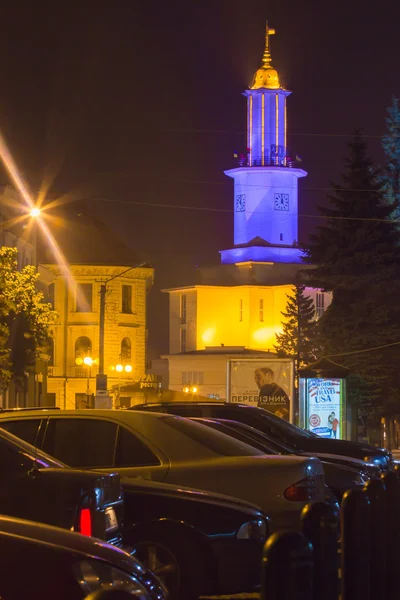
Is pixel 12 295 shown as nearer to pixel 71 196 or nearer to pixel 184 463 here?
pixel 184 463

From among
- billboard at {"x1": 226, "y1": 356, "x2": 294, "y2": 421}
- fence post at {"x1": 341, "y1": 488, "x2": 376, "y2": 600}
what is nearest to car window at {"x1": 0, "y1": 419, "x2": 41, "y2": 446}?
fence post at {"x1": 341, "y1": 488, "x2": 376, "y2": 600}

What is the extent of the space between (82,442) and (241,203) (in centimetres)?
10693

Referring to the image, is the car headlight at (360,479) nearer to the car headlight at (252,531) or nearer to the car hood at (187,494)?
the car hood at (187,494)

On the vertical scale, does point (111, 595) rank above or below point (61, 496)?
below

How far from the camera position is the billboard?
3297 cm

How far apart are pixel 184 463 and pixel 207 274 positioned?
10470 cm

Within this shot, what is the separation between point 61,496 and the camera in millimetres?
9359

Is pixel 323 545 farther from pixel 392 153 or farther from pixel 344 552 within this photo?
pixel 392 153

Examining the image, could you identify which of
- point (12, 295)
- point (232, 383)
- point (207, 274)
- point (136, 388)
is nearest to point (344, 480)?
point (232, 383)

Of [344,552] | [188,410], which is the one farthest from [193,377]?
[344,552]

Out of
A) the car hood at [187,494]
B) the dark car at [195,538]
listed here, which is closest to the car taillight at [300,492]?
the car hood at [187,494]

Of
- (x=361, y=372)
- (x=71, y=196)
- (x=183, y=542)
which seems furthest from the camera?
(x=71, y=196)

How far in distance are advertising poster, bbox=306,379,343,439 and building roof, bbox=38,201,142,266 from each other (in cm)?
5692

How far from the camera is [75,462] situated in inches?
472
